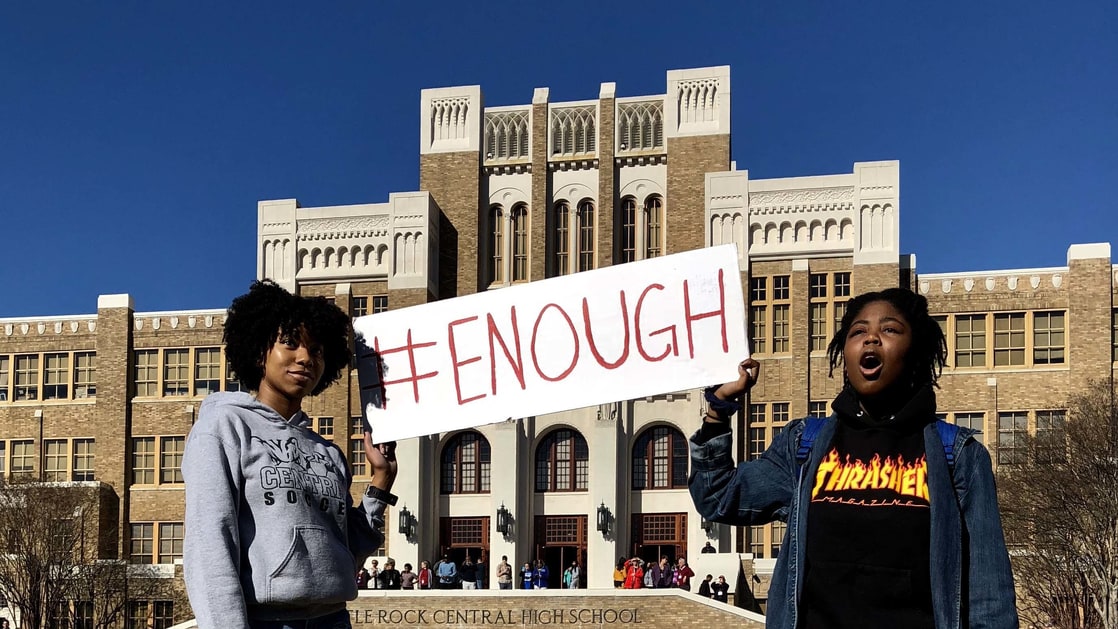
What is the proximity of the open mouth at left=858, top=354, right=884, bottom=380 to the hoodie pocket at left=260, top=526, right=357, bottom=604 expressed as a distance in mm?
1981

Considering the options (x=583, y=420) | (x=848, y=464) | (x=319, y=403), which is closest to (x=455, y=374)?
(x=848, y=464)

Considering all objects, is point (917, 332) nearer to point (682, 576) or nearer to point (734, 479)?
point (734, 479)

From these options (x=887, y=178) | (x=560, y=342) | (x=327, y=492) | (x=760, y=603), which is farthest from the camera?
(x=887, y=178)

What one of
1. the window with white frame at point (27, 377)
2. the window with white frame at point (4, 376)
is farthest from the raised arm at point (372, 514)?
the window with white frame at point (4, 376)

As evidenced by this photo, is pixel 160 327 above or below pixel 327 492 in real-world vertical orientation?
above

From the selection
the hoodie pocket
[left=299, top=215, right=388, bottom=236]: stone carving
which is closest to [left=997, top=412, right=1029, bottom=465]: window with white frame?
[left=299, top=215, right=388, bottom=236]: stone carving

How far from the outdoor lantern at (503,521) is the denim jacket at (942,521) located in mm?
35256

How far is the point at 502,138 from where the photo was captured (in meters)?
44.3

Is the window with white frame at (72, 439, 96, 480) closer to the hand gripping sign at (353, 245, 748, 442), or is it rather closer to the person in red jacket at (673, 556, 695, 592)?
the person in red jacket at (673, 556, 695, 592)

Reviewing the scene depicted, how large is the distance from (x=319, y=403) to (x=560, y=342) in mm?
37238

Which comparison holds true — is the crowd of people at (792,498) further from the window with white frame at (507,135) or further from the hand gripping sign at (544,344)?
the window with white frame at (507,135)

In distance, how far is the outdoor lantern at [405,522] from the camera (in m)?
40.1

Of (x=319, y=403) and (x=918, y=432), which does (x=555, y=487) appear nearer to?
(x=319, y=403)

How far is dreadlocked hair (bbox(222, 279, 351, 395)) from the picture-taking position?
221 inches
